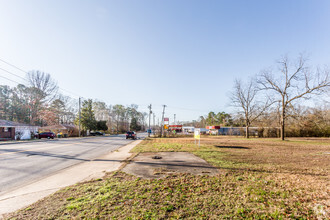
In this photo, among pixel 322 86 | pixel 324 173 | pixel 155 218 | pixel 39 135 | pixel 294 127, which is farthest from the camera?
pixel 294 127

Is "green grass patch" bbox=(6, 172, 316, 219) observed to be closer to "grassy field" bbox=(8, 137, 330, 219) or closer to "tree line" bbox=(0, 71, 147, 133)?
"grassy field" bbox=(8, 137, 330, 219)

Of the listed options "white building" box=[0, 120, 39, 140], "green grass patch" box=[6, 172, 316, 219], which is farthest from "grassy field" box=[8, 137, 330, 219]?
"white building" box=[0, 120, 39, 140]

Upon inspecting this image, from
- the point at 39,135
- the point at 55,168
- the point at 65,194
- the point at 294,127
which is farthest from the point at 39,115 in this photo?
the point at 294,127

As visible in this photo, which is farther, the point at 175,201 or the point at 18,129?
the point at 18,129

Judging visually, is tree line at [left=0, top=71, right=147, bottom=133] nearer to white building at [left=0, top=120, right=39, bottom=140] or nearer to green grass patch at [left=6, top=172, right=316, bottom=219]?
white building at [left=0, top=120, right=39, bottom=140]

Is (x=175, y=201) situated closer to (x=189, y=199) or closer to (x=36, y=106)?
(x=189, y=199)

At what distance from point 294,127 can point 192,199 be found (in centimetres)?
4470

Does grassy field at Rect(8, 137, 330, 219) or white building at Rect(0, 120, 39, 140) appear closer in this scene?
grassy field at Rect(8, 137, 330, 219)

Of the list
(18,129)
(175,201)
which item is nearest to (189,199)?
(175,201)

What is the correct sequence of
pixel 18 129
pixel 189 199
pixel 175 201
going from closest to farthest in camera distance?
pixel 175 201 < pixel 189 199 < pixel 18 129

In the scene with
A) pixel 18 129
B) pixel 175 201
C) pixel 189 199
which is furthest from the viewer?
pixel 18 129

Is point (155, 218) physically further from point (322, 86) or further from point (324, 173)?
point (322, 86)

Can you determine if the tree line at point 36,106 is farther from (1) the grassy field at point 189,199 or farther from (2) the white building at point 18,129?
(1) the grassy field at point 189,199

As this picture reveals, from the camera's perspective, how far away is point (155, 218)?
312 centimetres
